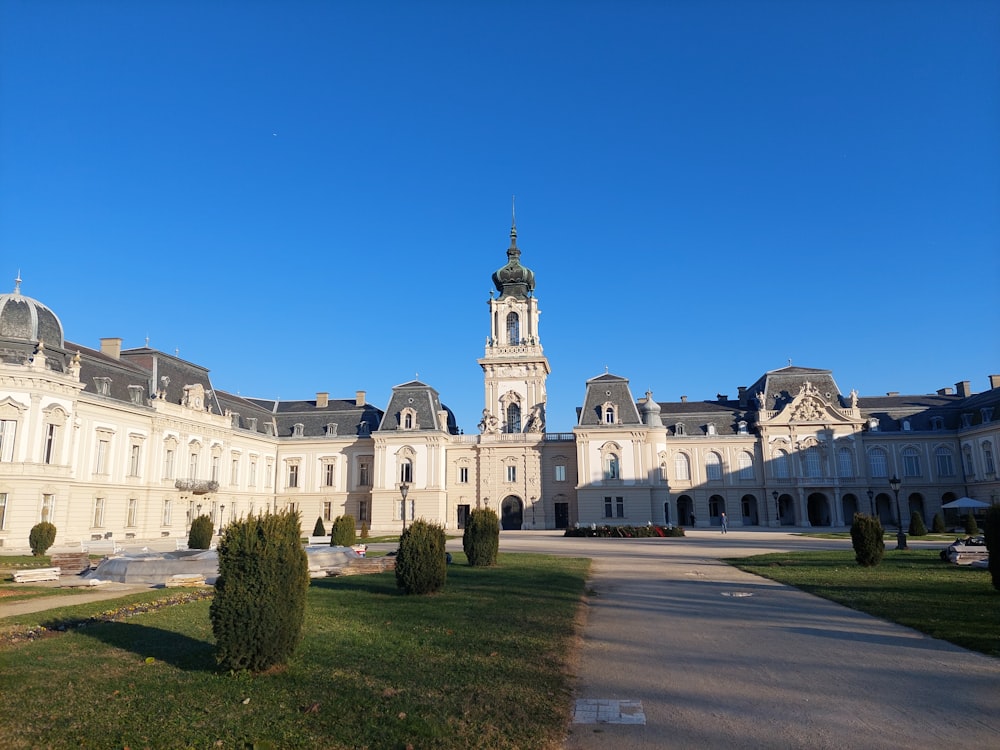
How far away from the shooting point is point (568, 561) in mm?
24266

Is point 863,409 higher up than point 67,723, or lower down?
higher up

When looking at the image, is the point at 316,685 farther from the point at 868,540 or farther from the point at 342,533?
the point at 342,533

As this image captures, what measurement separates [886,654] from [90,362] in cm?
4350

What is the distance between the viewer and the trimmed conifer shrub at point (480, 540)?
70.9 feet

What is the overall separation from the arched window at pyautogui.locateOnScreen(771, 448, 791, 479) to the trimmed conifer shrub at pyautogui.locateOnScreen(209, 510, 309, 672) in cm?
5711

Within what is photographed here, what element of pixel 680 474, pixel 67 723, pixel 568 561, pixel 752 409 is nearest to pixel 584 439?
pixel 680 474

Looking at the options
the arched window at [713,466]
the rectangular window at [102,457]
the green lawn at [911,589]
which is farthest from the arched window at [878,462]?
the rectangular window at [102,457]

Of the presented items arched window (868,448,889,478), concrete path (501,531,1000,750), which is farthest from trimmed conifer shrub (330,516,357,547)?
arched window (868,448,889,478)

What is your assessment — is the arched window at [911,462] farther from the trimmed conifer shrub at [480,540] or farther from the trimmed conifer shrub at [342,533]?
the trimmed conifer shrub at [480,540]

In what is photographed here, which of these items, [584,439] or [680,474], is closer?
[584,439]

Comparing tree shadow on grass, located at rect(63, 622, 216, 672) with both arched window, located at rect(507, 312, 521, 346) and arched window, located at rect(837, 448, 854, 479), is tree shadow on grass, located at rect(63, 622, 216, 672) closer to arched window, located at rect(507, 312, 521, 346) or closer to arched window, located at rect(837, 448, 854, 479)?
arched window, located at rect(507, 312, 521, 346)

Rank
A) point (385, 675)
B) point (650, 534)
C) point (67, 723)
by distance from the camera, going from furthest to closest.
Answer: point (650, 534) < point (385, 675) < point (67, 723)

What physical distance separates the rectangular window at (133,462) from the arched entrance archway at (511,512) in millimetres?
28598

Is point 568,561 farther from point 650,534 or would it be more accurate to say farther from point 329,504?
point 329,504
